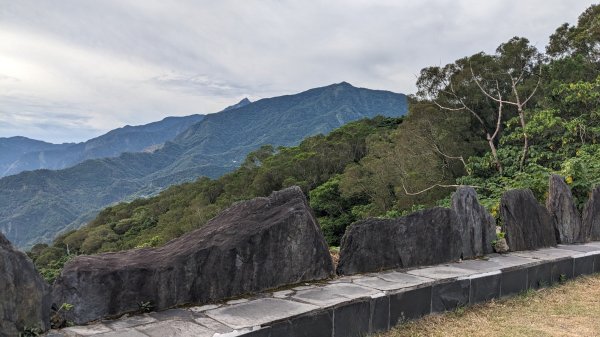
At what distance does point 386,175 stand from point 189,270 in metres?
19.3

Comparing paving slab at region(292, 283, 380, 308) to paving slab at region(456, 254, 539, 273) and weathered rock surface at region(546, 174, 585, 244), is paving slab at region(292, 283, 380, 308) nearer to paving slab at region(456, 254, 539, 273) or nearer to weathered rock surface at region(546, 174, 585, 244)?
paving slab at region(456, 254, 539, 273)

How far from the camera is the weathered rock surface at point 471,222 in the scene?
5.18 m

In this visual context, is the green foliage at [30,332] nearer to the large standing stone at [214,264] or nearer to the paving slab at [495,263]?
the large standing stone at [214,264]

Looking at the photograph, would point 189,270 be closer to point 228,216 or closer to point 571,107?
point 228,216

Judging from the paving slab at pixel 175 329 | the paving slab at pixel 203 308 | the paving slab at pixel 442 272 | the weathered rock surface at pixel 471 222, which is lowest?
the paving slab at pixel 175 329

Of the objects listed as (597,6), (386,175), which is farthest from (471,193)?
(597,6)

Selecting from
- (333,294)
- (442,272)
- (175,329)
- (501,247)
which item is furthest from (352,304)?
(501,247)

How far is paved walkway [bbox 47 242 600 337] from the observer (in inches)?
117

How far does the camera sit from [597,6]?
19688 mm

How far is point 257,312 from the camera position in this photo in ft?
10.6

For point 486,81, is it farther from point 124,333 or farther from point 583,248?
point 124,333

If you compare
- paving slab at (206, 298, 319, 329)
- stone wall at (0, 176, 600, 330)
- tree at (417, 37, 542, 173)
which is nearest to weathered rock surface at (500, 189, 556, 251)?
stone wall at (0, 176, 600, 330)

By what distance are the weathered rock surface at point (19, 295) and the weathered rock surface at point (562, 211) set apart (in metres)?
6.12

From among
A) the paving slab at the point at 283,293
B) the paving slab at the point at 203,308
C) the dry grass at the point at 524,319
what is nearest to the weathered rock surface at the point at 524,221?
the dry grass at the point at 524,319
